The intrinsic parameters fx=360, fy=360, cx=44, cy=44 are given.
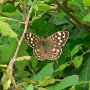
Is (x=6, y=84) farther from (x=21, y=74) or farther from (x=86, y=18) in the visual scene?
(x=86, y=18)

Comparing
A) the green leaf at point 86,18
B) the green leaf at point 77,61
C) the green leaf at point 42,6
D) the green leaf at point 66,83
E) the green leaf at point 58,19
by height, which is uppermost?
the green leaf at point 42,6

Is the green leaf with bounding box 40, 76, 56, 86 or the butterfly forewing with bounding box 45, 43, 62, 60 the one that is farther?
the butterfly forewing with bounding box 45, 43, 62, 60

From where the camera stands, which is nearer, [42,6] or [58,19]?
[42,6]

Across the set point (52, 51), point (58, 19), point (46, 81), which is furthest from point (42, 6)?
point (46, 81)

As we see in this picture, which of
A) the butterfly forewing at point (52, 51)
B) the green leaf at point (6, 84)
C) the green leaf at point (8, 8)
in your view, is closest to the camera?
the green leaf at point (6, 84)

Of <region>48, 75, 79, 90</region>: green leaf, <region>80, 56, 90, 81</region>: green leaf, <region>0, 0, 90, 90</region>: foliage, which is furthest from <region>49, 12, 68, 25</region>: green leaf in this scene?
<region>48, 75, 79, 90</region>: green leaf

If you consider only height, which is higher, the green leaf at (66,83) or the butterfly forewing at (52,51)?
the butterfly forewing at (52,51)

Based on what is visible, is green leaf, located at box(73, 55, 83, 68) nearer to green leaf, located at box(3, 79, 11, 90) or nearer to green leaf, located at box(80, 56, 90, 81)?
green leaf, located at box(80, 56, 90, 81)

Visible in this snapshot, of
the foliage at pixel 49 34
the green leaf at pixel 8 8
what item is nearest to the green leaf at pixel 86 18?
the foliage at pixel 49 34

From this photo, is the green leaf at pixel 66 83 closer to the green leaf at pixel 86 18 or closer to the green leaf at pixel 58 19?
the green leaf at pixel 86 18
